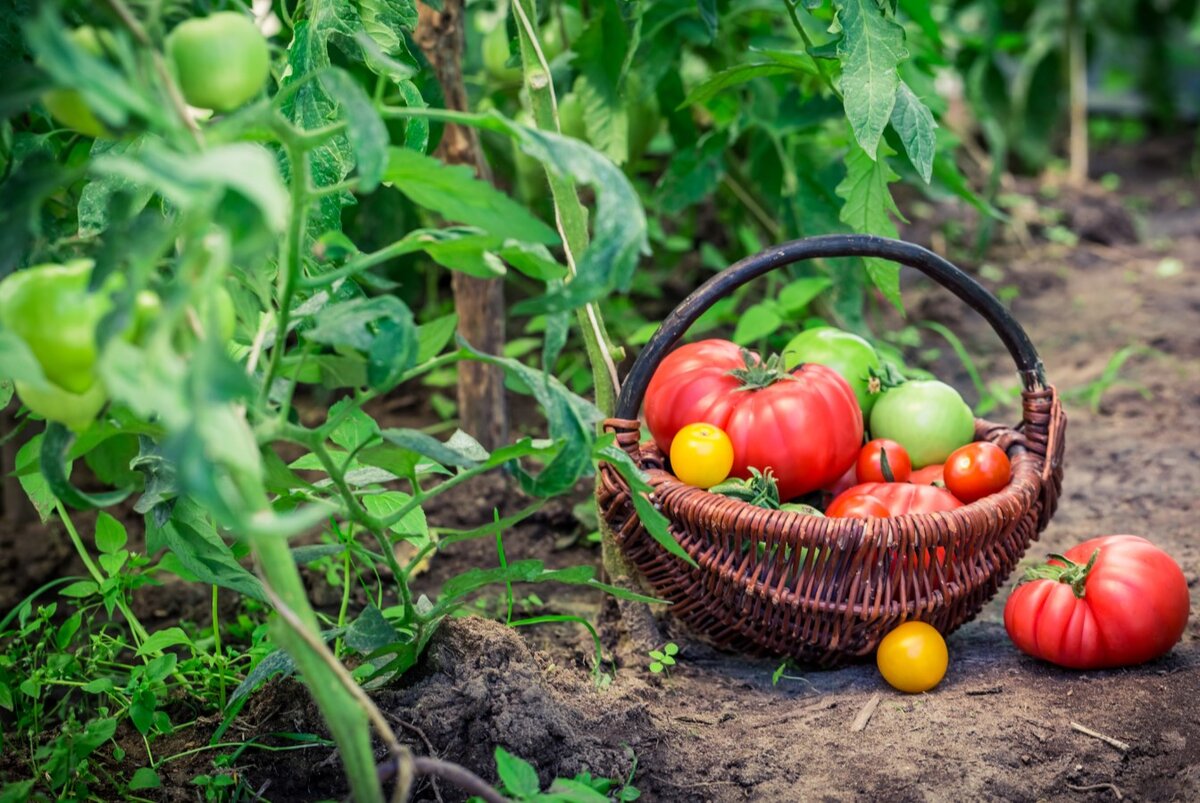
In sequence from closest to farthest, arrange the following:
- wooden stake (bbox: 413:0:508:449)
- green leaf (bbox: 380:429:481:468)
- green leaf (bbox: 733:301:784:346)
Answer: green leaf (bbox: 380:429:481:468) → wooden stake (bbox: 413:0:508:449) → green leaf (bbox: 733:301:784:346)

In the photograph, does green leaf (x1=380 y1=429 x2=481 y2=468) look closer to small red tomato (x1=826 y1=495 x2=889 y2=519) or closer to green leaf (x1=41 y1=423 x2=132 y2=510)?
green leaf (x1=41 y1=423 x2=132 y2=510)

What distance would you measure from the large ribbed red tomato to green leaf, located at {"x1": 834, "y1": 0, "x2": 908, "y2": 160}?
354mm

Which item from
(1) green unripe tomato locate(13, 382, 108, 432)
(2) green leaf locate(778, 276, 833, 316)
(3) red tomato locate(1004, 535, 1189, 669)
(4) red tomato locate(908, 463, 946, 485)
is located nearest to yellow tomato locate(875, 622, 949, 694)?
(3) red tomato locate(1004, 535, 1189, 669)

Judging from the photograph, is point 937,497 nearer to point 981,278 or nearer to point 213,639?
point 213,639

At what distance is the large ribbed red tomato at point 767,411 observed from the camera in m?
1.56

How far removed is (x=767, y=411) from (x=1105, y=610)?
1.62ft

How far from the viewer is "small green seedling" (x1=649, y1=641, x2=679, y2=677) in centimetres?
A: 152

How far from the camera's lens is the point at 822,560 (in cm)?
143

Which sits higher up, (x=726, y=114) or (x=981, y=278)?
(x=726, y=114)

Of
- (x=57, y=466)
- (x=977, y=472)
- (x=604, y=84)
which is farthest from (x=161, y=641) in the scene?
(x=604, y=84)

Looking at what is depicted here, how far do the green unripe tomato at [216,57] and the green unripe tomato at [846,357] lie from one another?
1.08 m

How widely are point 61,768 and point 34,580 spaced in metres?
0.78

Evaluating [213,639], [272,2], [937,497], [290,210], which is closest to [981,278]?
[937,497]

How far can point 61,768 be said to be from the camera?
1212 millimetres
